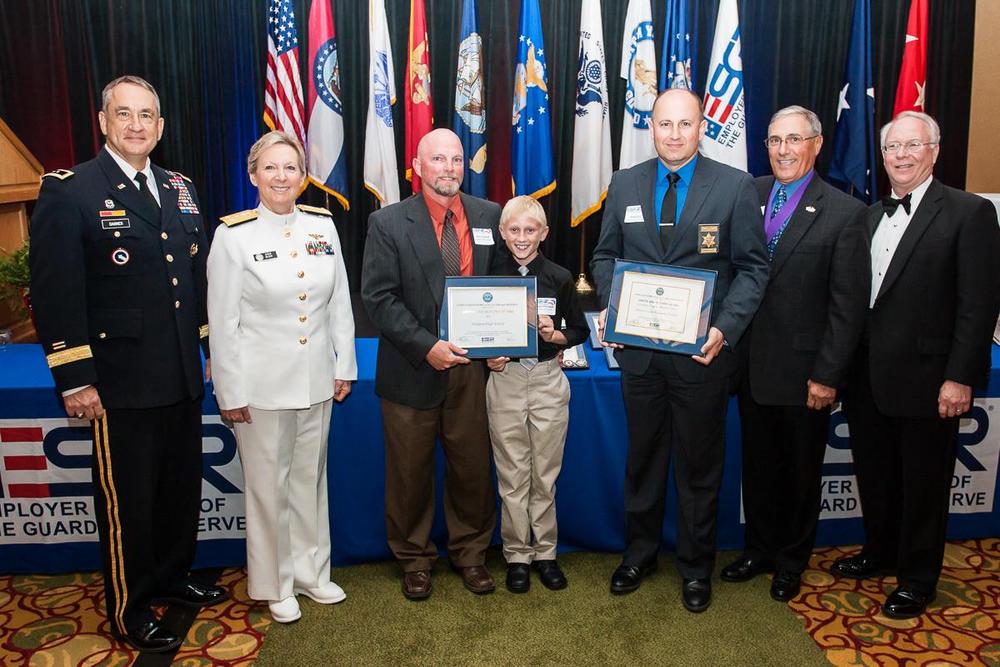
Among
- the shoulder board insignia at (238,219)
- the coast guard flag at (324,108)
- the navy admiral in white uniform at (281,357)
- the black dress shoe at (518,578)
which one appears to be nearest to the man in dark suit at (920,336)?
the black dress shoe at (518,578)

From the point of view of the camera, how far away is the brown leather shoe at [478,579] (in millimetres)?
2793

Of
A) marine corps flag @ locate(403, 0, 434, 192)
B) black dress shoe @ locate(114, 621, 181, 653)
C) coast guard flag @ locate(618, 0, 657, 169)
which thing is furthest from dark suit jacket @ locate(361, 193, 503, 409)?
coast guard flag @ locate(618, 0, 657, 169)

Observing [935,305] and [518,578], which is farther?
[518,578]

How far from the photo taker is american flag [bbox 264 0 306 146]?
4340 mm

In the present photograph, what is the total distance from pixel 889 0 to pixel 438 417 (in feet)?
14.3

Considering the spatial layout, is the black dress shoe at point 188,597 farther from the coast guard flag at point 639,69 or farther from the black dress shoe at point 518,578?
the coast guard flag at point 639,69

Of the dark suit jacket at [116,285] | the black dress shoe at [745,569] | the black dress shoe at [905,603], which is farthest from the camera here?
the black dress shoe at [745,569]

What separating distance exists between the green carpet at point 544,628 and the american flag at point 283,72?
8.71 ft

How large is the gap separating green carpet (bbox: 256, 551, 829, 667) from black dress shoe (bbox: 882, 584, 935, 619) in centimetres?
34

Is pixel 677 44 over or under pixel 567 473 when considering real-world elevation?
over

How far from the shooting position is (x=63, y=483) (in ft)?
9.39

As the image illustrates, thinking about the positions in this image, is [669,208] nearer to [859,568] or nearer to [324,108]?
[859,568]

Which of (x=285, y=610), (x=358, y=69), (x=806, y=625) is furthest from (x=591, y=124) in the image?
(x=285, y=610)

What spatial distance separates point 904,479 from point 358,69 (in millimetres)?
3750
